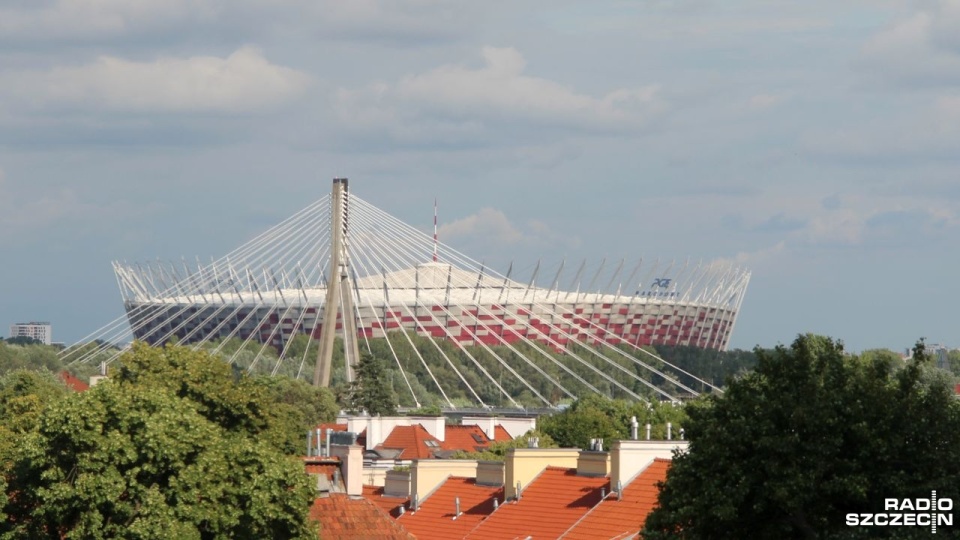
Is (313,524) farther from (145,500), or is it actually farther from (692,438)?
(692,438)

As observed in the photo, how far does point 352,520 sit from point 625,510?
4781mm

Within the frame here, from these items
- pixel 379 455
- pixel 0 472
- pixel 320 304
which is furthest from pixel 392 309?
pixel 0 472

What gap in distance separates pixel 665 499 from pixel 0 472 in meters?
11.7

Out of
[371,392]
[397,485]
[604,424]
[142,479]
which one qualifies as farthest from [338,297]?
[142,479]

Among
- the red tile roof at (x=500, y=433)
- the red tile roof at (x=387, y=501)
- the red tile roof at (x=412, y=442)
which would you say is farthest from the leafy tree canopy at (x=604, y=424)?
the red tile roof at (x=387, y=501)

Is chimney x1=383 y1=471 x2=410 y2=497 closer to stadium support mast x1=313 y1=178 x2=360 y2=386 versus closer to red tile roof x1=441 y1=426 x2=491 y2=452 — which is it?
red tile roof x1=441 y1=426 x2=491 y2=452

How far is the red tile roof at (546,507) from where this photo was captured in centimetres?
3719

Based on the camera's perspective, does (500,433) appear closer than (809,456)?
No

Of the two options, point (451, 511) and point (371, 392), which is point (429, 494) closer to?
point (451, 511)

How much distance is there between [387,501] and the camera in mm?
43594

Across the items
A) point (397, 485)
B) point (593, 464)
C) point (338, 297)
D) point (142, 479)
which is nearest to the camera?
point (142, 479)

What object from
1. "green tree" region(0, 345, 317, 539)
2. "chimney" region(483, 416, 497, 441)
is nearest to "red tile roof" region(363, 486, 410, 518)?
"green tree" region(0, 345, 317, 539)

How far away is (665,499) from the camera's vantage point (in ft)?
92.6

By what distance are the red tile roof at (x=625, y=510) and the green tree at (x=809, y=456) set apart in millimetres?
6564
